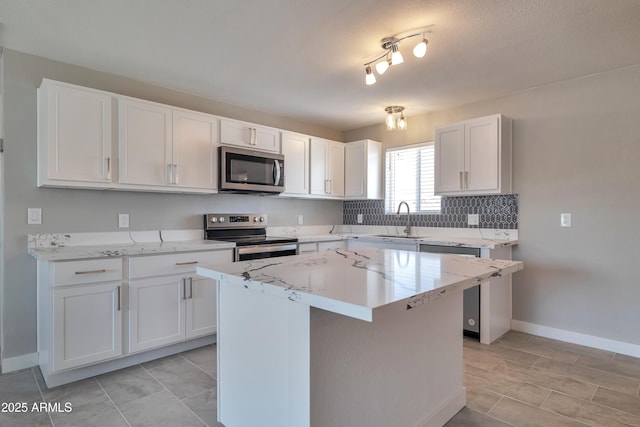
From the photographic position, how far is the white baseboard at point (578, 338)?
9.30 feet

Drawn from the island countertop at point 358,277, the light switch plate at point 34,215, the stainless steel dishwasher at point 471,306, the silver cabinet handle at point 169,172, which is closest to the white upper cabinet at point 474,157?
the stainless steel dishwasher at point 471,306

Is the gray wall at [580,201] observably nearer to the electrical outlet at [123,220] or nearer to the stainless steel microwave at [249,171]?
the stainless steel microwave at [249,171]

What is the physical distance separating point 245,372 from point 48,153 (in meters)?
2.11

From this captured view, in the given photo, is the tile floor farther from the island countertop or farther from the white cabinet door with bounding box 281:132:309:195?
the white cabinet door with bounding box 281:132:309:195

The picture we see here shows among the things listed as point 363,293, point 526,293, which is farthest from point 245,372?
point 526,293

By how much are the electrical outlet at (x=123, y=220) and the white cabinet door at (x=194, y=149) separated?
0.52 m

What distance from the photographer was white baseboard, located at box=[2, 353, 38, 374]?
2.50 meters

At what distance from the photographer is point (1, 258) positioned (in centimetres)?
256

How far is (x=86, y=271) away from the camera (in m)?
2.35

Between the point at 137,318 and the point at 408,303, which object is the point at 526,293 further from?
the point at 137,318

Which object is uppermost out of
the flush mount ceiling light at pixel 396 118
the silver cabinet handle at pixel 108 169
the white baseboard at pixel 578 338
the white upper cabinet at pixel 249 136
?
the flush mount ceiling light at pixel 396 118

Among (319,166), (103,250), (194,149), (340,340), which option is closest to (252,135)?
(194,149)

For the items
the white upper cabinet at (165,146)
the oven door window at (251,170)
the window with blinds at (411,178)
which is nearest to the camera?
the white upper cabinet at (165,146)

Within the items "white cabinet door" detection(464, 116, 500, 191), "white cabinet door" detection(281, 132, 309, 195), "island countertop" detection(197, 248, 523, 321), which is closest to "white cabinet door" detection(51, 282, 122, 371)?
"island countertop" detection(197, 248, 523, 321)
